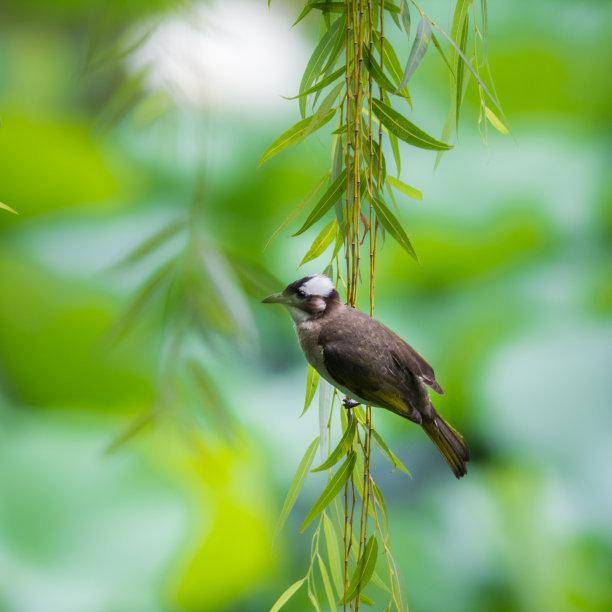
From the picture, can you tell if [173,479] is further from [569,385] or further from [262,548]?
[569,385]

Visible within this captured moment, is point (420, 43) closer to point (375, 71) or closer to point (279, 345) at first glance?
point (375, 71)

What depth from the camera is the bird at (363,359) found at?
2.43 ft

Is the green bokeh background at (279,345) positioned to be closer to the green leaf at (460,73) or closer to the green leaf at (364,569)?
the green leaf at (460,73)

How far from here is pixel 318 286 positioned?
77cm

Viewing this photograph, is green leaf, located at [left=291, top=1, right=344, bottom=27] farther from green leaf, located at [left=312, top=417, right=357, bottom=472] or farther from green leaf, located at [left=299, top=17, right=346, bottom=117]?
green leaf, located at [left=312, top=417, right=357, bottom=472]

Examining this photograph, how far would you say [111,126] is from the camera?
61.5 inches

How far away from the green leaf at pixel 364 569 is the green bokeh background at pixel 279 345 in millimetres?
830

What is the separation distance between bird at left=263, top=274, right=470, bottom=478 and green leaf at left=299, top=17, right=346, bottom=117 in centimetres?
19

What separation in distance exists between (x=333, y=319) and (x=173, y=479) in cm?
100

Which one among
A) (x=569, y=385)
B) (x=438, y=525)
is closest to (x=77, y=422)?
(x=438, y=525)

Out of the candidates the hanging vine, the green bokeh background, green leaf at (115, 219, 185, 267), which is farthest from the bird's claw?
the green bokeh background

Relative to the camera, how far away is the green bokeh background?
1.62 meters

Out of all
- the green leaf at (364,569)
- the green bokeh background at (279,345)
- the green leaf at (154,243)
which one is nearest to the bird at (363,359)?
the green leaf at (364,569)

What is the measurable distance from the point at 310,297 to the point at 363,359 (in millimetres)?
76
